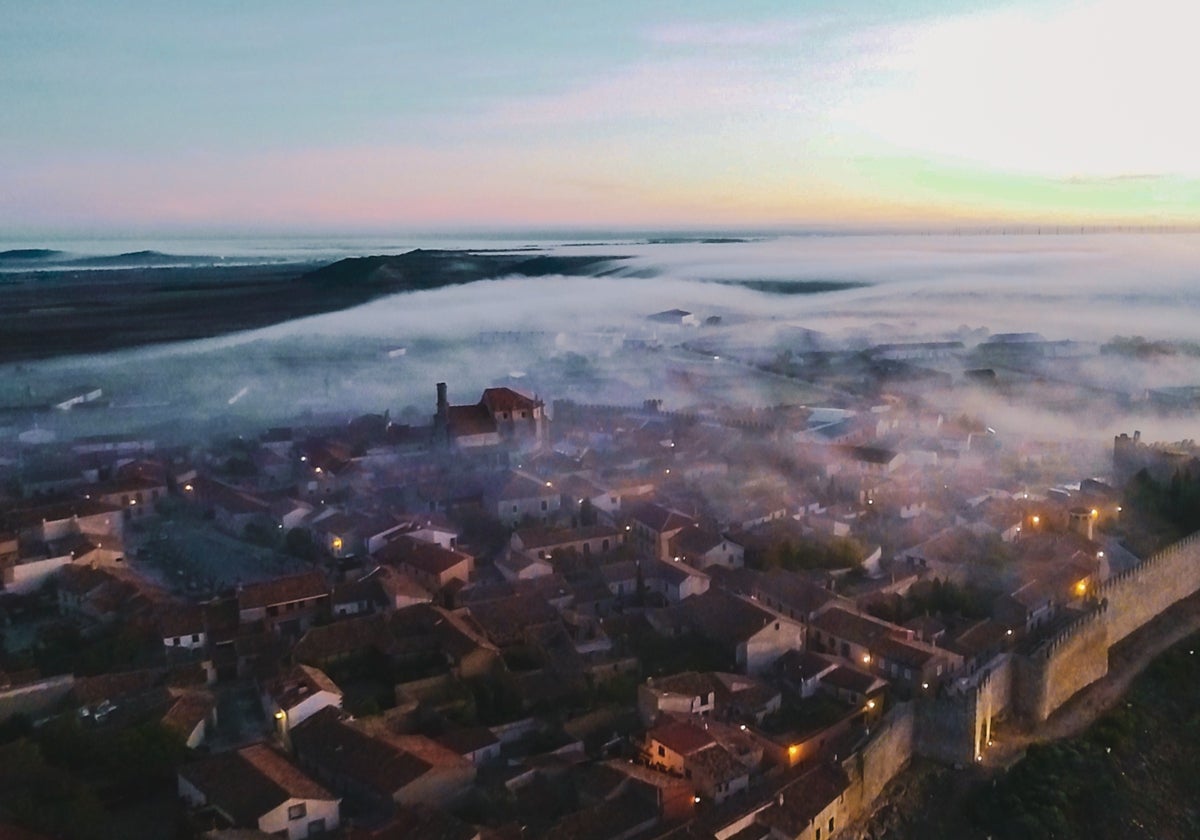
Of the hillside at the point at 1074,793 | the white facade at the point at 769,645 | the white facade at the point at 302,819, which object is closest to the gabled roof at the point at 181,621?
the white facade at the point at 302,819

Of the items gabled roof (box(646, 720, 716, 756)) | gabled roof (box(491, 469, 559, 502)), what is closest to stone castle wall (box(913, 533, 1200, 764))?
gabled roof (box(646, 720, 716, 756))

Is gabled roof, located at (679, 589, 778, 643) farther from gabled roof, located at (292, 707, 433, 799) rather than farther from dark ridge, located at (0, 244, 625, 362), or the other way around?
dark ridge, located at (0, 244, 625, 362)

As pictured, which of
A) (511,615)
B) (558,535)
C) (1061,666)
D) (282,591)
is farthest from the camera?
(558,535)

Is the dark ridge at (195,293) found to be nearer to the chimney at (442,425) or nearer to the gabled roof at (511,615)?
the chimney at (442,425)

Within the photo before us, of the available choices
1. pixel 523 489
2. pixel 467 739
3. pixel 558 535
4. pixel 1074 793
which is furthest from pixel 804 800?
pixel 523 489

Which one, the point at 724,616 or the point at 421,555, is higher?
the point at 421,555

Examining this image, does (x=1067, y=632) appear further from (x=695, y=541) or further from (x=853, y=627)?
(x=695, y=541)
